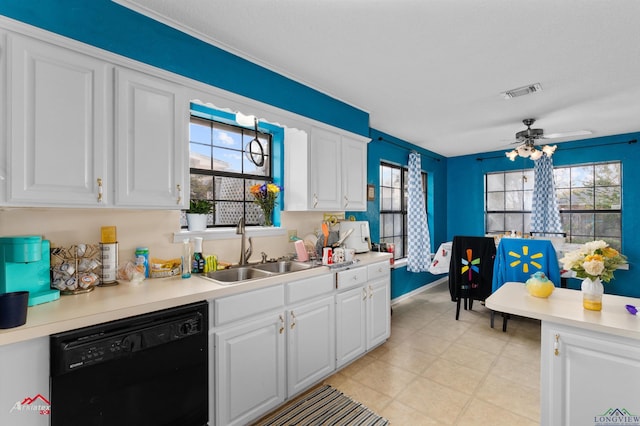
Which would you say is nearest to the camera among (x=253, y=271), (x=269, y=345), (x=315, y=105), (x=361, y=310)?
(x=269, y=345)

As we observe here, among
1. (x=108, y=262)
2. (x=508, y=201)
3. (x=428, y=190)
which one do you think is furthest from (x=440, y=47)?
(x=508, y=201)

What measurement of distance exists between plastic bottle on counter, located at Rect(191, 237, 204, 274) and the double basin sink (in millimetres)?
70

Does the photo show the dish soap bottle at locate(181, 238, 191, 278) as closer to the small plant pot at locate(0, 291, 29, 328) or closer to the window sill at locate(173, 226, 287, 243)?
the window sill at locate(173, 226, 287, 243)

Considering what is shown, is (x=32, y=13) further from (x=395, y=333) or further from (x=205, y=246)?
(x=395, y=333)

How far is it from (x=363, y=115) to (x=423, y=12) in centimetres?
173

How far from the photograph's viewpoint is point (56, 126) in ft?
4.80

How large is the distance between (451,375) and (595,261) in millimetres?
1591

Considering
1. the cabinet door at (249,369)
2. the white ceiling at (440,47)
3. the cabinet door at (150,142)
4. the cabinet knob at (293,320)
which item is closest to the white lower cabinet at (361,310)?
the cabinet knob at (293,320)

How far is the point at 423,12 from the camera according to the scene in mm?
1783

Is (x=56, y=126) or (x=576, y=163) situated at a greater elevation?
(x=576, y=163)

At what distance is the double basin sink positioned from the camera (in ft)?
7.28

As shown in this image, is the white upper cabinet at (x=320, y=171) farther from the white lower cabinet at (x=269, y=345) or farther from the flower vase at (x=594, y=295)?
the flower vase at (x=594, y=295)

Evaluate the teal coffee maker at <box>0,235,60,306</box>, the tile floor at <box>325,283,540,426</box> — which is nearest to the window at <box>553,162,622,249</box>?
the tile floor at <box>325,283,540,426</box>

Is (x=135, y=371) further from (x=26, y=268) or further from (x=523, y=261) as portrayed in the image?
(x=523, y=261)
